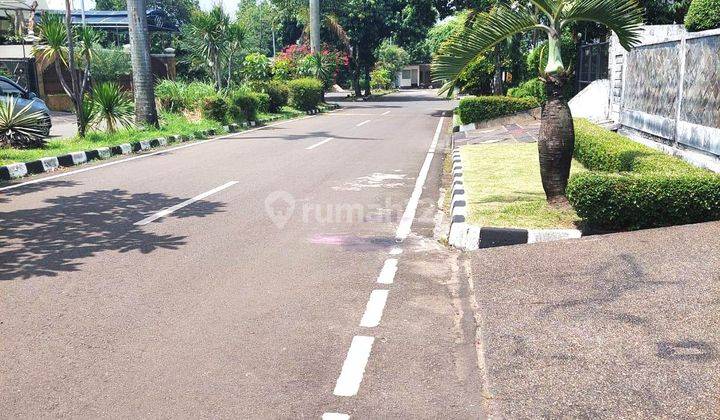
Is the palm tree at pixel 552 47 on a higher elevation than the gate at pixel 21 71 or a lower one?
lower

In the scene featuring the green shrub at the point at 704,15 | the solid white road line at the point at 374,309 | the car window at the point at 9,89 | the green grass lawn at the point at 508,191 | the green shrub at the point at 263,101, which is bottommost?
the solid white road line at the point at 374,309

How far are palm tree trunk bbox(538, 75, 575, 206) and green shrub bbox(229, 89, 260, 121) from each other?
16711 millimetres

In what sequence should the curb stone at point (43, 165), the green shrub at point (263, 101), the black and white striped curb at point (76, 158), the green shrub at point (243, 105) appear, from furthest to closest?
the green shrub at point (263, 101) → the green shrub at point (243, 105) → the curb stone at point (43, 165) → the black and white striped curb at point (76, 158)

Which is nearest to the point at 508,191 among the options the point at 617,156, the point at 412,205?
the point at 412,205

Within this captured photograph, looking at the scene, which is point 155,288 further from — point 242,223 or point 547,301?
point 547,301

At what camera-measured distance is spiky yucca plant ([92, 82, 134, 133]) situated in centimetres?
1605

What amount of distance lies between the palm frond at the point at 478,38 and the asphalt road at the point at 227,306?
1.86 metres

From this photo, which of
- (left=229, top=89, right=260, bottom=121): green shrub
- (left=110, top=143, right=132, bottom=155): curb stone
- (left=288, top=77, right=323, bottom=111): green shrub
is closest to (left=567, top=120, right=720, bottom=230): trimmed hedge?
(left=110, top=143, right=132, bottom=155): curb stone

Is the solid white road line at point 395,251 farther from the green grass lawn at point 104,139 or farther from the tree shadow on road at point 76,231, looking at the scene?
the green grass lawn at point 104,139

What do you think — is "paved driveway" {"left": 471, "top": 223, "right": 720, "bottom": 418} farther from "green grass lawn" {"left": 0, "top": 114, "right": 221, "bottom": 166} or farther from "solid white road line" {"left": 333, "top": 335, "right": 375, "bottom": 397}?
"green grass lawn" {"left": 0, "top": 114, "right": 221, "bottom": 166}

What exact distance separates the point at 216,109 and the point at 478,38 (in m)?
15.3

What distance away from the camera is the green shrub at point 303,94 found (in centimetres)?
3133

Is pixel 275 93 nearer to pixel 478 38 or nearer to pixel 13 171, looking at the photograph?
pixel 13 171

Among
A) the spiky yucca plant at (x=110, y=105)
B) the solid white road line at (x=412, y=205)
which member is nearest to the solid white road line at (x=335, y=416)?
the solid white road line at (x=412, y=205)
